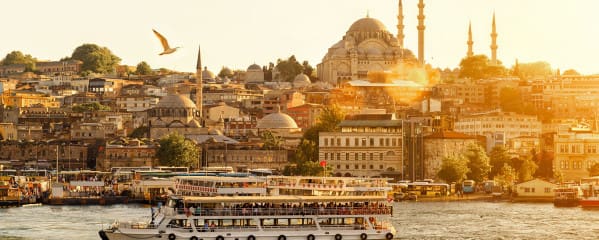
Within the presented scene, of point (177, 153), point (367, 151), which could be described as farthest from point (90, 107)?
point (367, 151)

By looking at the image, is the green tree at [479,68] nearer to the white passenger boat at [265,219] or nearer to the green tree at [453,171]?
the green tree at [453,171]

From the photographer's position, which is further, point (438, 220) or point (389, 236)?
point (438, 220)

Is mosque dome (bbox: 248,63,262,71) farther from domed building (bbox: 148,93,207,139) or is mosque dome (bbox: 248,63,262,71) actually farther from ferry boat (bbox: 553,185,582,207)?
ferry boat (bbox: 553,185,582,207)

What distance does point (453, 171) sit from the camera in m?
74.2

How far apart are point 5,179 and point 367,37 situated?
6485 cm

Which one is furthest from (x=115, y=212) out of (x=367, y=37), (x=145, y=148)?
(x=367, y=37)

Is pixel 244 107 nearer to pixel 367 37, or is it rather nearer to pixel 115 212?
pixel 367 37

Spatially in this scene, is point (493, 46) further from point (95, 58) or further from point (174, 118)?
point (174, 118)

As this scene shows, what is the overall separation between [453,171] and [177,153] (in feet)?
59.4

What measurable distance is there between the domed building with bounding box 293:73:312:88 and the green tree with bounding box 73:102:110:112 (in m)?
23.1

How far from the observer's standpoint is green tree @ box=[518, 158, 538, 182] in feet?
261

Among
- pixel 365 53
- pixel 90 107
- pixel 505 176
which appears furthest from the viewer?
pixel 365 53

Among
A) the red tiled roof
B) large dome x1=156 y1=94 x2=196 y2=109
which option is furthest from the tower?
the red tiled roof

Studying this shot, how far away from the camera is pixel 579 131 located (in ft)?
275
